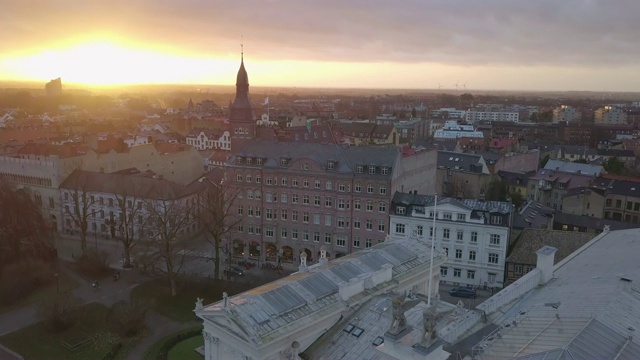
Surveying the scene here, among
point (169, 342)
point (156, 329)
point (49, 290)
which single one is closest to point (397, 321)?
point (169, 342)

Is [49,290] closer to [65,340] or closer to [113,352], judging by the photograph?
[65,340]

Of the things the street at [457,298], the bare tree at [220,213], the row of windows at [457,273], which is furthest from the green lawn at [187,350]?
the row of windows at [457,273]

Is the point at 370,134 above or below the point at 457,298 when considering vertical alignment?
above

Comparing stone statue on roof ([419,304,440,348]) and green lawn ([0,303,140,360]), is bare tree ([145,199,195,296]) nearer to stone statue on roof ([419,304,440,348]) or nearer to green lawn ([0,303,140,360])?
green lawn ([0,303,140,360])

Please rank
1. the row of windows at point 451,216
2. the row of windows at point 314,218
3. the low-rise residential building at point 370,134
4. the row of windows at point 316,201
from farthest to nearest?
the low-rise residential building at point 370,134, the row of windows at point 314,218, the row of windows at point 316,201, the row of windows at point 451,216

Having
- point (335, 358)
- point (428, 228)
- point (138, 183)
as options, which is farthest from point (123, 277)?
point (335, 358)

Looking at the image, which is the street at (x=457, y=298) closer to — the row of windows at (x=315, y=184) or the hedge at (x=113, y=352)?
the row of windows at (x=315, y=184)

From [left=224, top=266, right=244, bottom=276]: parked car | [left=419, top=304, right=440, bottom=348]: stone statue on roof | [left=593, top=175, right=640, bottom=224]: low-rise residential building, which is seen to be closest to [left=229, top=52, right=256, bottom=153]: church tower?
[left=224, top=266, right=244, bottom=276]: parked car

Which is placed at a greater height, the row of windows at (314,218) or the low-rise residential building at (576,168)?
the low-rise residential building at (576,168)
